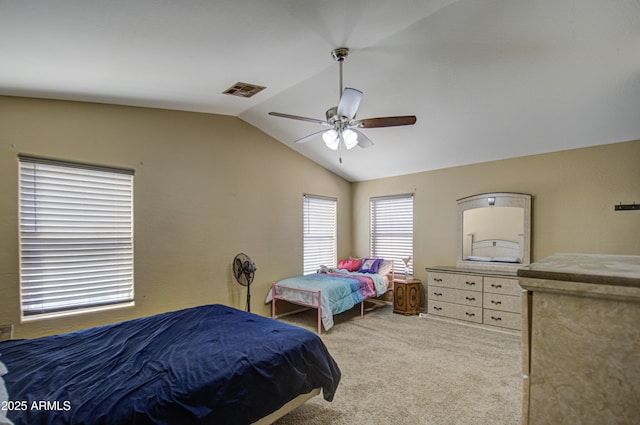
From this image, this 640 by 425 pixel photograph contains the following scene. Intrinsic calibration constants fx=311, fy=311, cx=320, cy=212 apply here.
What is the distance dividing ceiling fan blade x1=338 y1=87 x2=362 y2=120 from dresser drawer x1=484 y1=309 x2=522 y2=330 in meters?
3.20

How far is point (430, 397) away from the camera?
2484 millimetres

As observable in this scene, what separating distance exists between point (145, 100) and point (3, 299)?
2.14 meters

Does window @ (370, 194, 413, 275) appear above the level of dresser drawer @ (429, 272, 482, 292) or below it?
above

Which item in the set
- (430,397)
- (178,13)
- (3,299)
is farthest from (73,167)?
(430,397)

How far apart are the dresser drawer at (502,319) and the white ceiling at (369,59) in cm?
211

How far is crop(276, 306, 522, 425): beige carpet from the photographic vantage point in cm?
226

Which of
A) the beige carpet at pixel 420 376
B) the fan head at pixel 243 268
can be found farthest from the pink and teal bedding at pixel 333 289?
the fan head at pixel 243 268

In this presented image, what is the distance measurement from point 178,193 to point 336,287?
2289mm

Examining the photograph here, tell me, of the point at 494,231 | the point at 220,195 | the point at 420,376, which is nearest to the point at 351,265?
the point at 494,231

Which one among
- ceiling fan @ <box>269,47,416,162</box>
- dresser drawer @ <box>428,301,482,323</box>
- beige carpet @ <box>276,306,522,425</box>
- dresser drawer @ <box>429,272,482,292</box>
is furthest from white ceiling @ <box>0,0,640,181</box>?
beige carpet @ <box>276,306,522,425</box>

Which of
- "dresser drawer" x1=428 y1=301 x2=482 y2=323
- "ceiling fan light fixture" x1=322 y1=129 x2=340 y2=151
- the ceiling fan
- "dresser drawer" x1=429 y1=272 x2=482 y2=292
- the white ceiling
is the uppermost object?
the white ceiling

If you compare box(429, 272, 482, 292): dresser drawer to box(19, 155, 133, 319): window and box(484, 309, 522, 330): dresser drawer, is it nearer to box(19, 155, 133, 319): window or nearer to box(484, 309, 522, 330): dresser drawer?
box(484, 309, 522, 330): dresser drawer

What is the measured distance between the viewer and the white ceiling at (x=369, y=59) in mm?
1882

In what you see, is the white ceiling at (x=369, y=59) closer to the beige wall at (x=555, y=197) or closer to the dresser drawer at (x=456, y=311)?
the beige wall at (x=555, y=197)
